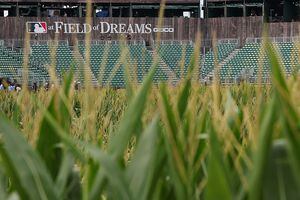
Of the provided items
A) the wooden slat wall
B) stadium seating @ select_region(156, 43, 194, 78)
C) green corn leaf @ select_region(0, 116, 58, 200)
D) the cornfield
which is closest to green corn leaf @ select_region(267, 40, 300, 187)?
the cornfield

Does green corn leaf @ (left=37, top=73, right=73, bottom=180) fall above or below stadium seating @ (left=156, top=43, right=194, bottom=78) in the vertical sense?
below

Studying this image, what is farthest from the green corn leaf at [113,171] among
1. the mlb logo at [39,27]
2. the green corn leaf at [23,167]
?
the mlb logo at [39,27]

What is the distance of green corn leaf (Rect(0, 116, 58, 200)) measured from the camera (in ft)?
3.55

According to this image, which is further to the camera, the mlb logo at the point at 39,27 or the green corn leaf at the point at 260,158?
the mlb logo at the point at 39,27

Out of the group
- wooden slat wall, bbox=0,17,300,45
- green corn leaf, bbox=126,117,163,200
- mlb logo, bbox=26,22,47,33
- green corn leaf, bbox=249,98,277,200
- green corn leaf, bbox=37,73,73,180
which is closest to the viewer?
green corn leaf, bbox=249,98,277,200

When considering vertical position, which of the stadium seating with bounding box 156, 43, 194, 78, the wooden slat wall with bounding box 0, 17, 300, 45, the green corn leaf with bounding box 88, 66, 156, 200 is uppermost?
the wooden slat wall with bounding box 0, 17, 300, 45

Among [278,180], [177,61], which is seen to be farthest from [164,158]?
[177,61]

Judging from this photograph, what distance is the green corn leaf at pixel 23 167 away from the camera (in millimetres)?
1081

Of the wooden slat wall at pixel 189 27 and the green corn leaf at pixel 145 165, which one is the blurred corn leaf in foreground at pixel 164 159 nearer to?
the green corn leaf at pixel 145 165

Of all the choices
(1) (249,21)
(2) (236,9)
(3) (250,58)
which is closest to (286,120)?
(3) (250,58)

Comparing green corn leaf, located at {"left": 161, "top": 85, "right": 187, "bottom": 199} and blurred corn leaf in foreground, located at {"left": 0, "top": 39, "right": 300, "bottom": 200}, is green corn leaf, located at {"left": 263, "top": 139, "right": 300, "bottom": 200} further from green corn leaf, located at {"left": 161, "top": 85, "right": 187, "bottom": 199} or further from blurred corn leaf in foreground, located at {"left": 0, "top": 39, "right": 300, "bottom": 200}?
green corn leaf, located at {"left": 161, "top": 85, "right": 187, "bottom": 199}

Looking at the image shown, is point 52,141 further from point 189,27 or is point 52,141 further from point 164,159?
point 189,27

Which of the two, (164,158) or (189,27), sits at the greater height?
(189,27)

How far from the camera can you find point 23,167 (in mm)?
1104
